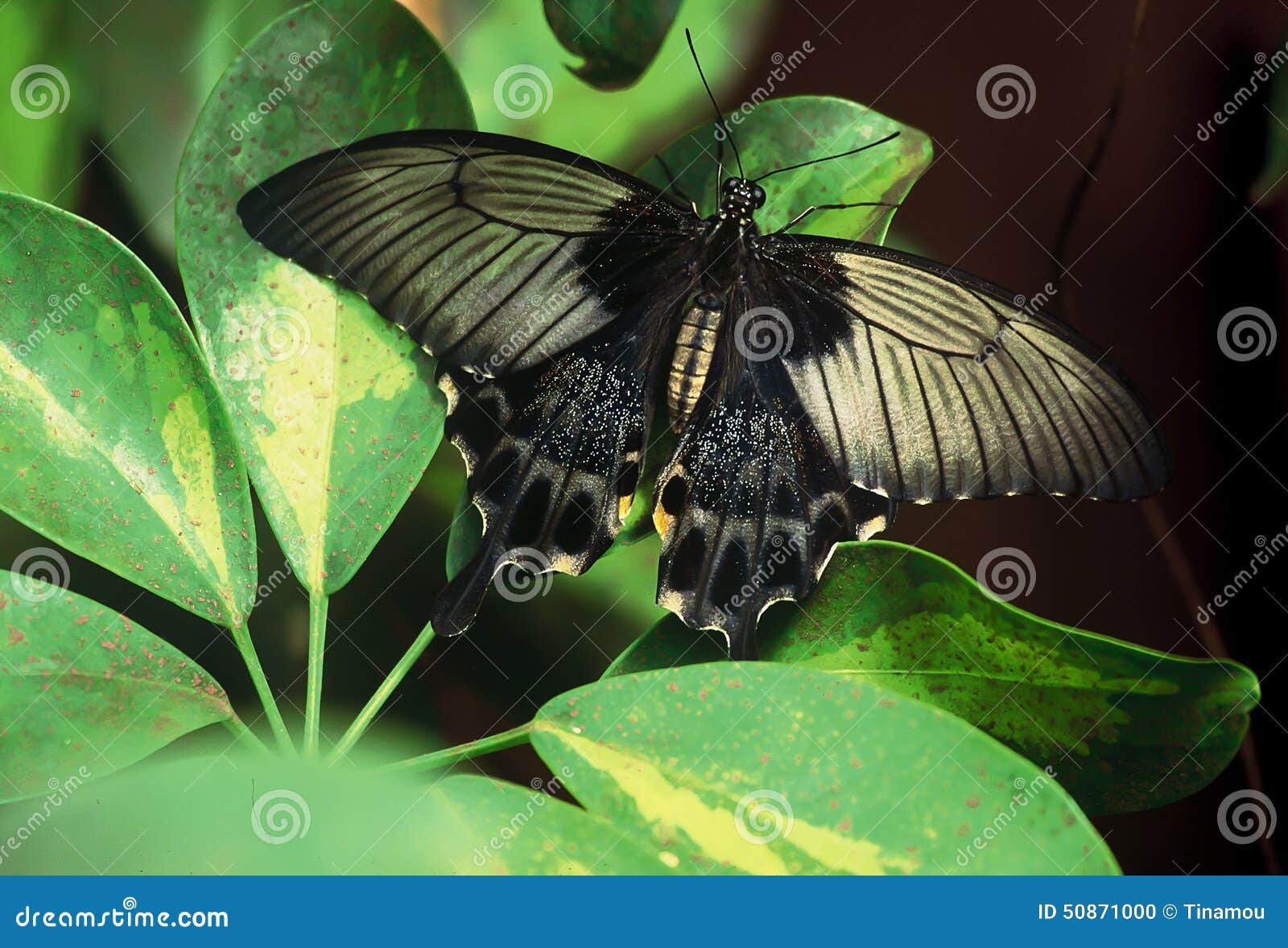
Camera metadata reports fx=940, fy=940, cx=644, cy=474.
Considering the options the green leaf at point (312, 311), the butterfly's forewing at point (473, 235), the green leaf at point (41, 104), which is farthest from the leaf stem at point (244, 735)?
the green leaf at point (41, 104)

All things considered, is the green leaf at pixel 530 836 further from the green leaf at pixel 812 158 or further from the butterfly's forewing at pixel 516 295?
the green leaf at pixel 812 158

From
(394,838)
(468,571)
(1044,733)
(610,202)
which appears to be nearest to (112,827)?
(394,838)

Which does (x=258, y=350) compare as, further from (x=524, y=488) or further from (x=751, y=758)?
(x=751, y=758)

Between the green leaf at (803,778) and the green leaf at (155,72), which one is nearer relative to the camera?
the green leaf at (803,778)

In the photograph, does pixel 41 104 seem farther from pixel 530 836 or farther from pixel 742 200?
pixel 530 836

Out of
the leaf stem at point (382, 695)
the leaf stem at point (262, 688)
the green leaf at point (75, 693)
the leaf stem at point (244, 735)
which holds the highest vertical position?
the leaf stem at point (382, 695)
